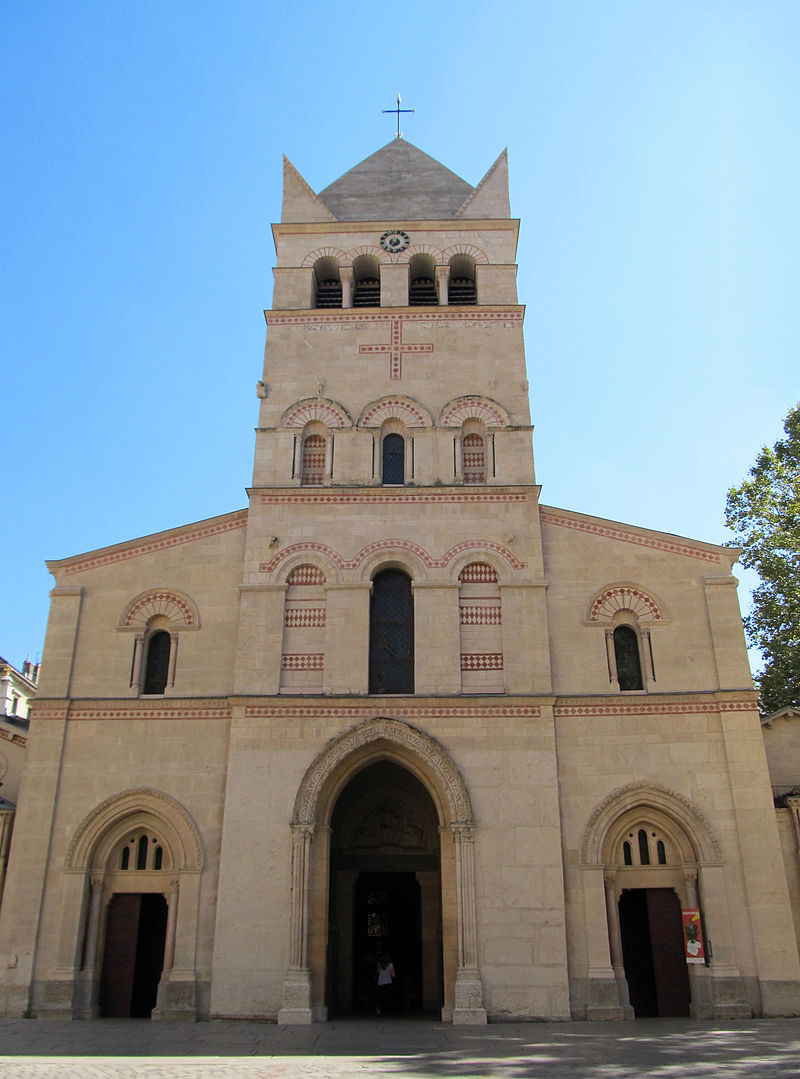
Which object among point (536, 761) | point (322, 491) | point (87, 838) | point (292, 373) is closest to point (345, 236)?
point (292, 373)

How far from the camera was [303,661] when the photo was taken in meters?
18.2

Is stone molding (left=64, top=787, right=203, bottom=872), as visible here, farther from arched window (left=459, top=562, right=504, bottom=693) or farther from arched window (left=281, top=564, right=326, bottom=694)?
arched window (left=459, top=562, right=504, bottom=693)

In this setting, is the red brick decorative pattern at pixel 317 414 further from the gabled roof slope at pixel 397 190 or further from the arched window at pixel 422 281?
the gabled roof slope at pixel 397 190

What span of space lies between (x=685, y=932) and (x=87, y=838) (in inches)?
448

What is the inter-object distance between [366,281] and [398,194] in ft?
10.5

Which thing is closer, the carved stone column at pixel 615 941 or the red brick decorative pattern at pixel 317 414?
the carved stone column at pixel 615 941

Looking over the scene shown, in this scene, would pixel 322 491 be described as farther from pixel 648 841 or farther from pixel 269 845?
pixel 648 841

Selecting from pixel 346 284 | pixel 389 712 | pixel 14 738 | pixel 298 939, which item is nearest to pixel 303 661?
pixel 389 712

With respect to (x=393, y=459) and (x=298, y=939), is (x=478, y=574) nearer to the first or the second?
(x=393, y=459)

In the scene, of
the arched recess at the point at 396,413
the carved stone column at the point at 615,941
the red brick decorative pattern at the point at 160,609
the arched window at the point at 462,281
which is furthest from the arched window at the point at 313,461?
the carved stone column at the point at 615,941

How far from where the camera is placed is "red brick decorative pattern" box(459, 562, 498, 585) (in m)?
18.9

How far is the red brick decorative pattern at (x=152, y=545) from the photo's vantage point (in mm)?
19469

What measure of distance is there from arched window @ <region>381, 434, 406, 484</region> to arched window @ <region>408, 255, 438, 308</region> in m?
4.29

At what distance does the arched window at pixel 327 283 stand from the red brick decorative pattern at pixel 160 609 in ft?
28.5
